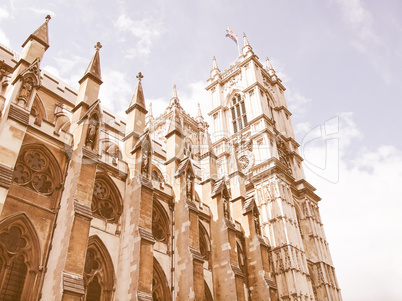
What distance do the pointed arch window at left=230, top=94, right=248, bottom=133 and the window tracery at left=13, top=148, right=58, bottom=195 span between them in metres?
23.0

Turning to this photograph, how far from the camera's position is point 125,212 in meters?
16.4

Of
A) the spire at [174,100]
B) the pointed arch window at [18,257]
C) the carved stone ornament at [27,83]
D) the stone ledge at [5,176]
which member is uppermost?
the spire at [174,100]

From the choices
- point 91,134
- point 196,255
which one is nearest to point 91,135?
point 91,134

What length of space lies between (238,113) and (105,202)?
22.7 meters

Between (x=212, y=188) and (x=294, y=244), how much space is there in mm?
7664

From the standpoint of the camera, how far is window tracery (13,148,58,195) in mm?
13720

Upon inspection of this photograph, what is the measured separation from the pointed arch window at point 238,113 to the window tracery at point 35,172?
23.0 metres

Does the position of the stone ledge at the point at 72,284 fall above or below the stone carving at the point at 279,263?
below

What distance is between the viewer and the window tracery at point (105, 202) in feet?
52.2

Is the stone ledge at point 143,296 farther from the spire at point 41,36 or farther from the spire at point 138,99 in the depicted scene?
the spire at point 41,36

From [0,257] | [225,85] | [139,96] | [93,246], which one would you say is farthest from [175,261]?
[225,85]

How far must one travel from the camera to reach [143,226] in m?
15.4

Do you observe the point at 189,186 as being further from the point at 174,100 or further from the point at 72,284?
the point at 174,100

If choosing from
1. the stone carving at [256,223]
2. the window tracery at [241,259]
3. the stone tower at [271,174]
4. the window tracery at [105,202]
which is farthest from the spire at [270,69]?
the window tracery at [105,202]
